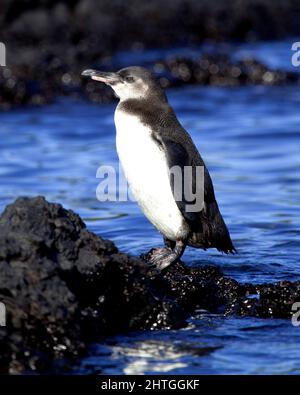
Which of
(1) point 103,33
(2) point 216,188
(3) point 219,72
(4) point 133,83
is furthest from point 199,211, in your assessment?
(1) point 103,33

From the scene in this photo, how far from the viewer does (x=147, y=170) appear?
7430 mm

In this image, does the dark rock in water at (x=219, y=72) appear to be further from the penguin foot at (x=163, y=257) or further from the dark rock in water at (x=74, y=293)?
the dark rock in water at (x=74, y=293)


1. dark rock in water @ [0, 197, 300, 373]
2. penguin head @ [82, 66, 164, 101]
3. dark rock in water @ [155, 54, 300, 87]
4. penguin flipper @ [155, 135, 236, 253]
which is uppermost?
dark rock in water @ [155, 54, 300, 87]

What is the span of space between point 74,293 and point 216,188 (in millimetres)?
6101

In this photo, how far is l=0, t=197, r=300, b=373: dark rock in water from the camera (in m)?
5.86

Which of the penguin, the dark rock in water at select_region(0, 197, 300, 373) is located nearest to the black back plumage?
the penguin

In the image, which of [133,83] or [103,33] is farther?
[103,33]

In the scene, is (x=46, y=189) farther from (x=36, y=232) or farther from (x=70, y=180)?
(x=36, y=232)

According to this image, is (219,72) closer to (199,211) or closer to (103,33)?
(103,33)

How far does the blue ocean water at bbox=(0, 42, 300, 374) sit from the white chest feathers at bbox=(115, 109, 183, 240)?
0.91m

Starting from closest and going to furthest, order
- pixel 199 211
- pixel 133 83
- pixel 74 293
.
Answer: pixel 74 293, pixel 199 211, pixel 133 83

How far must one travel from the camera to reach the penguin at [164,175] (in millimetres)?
7418

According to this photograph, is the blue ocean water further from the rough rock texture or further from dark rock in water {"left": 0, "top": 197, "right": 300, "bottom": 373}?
the rough rock texture

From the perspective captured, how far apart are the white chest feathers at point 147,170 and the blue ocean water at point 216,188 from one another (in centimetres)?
91
